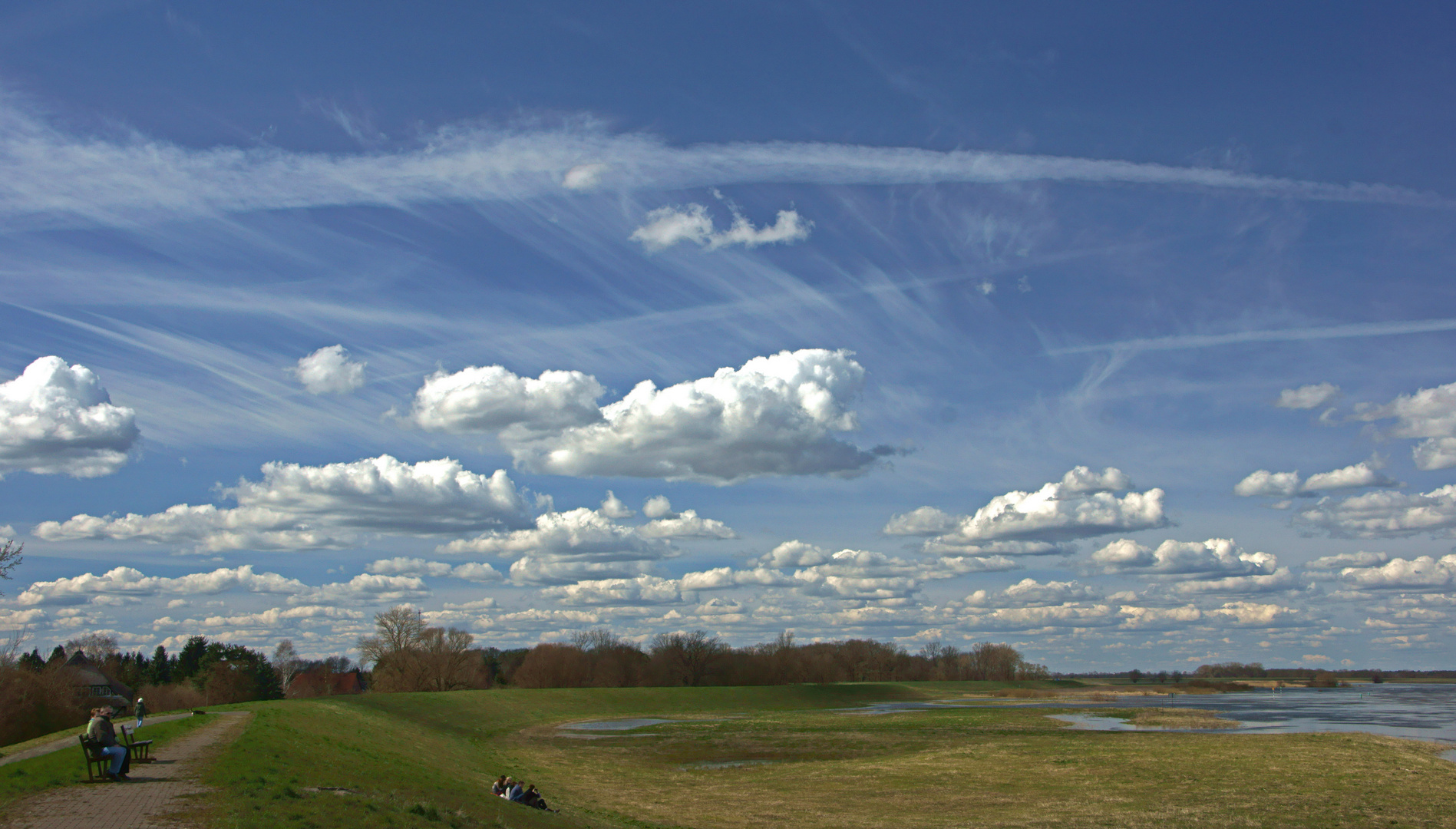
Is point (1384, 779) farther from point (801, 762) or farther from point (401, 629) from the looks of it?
point (401, 629)

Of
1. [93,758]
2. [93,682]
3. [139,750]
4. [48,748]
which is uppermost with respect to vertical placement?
[93,758]

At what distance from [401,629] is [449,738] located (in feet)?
239

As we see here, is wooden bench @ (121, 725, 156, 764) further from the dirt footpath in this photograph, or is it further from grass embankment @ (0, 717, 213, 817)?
grass embankment @ (0, 717, 213, 817)

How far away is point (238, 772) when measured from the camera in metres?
26.2

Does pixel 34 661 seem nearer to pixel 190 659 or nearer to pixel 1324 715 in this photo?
pixel 190 659

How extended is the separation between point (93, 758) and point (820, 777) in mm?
32104

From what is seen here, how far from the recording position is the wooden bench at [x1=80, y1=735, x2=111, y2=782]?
2323cm

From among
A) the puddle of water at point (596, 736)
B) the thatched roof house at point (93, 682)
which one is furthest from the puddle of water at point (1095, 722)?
the thatched roof house at point (93, 682)

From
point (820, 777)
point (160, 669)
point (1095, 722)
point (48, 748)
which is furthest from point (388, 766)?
point (160, 669)

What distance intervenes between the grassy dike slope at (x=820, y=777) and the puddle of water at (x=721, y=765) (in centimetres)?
41

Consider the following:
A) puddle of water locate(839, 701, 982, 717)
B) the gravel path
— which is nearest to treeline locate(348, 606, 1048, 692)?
puddle of water locate(839, 701, 982, 717)

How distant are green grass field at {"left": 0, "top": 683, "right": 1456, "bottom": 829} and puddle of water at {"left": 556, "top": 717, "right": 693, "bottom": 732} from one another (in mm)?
8254

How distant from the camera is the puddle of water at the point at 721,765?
169 feet

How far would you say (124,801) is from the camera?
21547mm
